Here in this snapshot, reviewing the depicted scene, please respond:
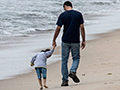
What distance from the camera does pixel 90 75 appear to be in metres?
7.66

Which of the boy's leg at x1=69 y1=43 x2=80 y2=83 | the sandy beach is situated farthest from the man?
the sandy beach

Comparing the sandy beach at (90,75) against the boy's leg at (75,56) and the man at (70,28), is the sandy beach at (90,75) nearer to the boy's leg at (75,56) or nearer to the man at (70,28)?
the boy's leg at (75,56)

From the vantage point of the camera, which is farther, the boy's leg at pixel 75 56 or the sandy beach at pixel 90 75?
the boy's leg at pixel 75 56

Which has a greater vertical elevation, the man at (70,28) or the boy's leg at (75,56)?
the man at (70,28)

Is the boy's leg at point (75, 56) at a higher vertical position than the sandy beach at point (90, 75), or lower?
higher

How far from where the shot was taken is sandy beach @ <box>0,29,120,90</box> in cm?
612

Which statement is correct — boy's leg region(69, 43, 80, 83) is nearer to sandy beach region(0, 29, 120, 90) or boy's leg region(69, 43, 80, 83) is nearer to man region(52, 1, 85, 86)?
man region(52, 1, 85, 86)

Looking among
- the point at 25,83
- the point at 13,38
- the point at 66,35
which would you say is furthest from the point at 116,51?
the point at 13,38

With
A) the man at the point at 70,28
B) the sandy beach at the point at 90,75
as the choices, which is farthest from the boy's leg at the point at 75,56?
the sandy beach at the point at 90,75

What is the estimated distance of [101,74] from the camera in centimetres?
749

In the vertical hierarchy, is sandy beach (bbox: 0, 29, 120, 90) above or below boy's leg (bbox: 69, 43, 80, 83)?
below

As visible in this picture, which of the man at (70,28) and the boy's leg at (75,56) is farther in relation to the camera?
the boy's leg at (75,56)

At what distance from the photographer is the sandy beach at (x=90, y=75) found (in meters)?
6.12

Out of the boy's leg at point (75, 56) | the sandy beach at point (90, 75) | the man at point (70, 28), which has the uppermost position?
the man at point (70, 28)
